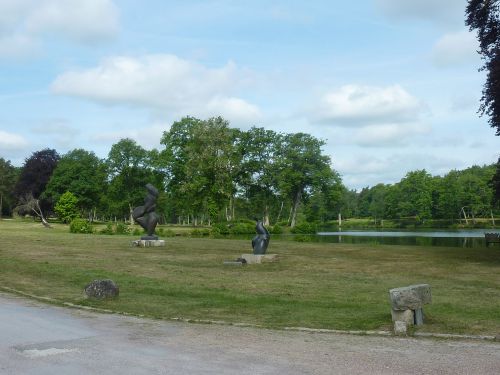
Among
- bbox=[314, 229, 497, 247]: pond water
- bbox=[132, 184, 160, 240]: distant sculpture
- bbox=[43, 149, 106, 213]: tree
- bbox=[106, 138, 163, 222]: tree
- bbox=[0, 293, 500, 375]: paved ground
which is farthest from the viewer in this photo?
bbox=[106, 138, 163, 222]: tree

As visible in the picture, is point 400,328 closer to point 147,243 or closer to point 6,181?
point 147,243

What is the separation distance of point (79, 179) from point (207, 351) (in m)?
74.8

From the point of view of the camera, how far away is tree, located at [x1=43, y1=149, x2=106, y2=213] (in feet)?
248

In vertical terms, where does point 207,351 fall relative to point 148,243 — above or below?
below

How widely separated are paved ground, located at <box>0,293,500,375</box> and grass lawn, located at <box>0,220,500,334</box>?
1.18 m

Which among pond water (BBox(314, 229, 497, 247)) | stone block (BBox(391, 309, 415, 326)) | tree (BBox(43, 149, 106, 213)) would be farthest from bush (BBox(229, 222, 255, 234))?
stone block (BBox(391, 309, 415, 326))

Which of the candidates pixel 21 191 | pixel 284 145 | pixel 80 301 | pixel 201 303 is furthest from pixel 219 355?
pixel 21 191

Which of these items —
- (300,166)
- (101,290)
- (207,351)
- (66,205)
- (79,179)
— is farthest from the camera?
(79,179)

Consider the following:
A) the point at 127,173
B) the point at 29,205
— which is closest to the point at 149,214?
the point at 29,205

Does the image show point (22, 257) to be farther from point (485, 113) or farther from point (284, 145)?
point (284, 145)

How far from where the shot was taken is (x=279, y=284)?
15.6 m

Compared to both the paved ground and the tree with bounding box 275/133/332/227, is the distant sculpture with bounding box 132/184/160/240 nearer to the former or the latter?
the paved ground

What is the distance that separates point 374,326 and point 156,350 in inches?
159

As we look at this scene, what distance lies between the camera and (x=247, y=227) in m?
59.3
